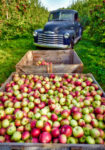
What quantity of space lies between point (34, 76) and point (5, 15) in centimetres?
889

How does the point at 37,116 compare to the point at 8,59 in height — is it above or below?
below

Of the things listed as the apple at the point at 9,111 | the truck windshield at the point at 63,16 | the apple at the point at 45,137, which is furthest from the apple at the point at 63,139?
the truck windshield at the point at 63,16

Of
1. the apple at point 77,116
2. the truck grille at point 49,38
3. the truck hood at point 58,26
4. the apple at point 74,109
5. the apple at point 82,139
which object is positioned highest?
the truck hood at point 58,26

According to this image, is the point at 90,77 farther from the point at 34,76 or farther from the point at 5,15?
the point at 5,15

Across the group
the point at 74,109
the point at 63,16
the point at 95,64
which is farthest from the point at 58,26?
the point at 74,109

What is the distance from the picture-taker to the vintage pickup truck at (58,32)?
242 inches

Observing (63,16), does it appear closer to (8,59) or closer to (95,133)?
(8,59)

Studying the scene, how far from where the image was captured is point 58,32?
6.46 metres

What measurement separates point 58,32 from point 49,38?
55 cm

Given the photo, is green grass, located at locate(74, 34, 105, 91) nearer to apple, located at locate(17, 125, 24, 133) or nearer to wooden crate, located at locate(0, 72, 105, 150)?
wooden crate, located at locate(0, 72, 105, 150)

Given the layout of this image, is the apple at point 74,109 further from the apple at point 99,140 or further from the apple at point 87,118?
the apple at point 99,140

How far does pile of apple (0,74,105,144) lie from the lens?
1548 mm

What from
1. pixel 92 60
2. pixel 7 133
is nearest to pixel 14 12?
pixel 92 60

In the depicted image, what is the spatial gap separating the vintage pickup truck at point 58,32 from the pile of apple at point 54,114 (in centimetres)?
366
